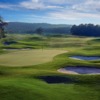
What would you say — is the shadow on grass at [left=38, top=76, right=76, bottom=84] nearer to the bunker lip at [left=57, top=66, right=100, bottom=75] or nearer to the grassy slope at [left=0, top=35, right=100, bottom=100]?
the grassy slope at [left=0, top=35, right=100, bottom=100]

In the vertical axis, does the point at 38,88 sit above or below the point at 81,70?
above

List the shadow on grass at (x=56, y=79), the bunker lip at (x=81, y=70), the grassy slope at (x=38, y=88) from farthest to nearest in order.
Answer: the bunker lip at (x=81, y=70), the shadow on grass at (x=56, y=79), the grassy slope at (x=38, y=88)

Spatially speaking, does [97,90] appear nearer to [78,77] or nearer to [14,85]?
[78,77]

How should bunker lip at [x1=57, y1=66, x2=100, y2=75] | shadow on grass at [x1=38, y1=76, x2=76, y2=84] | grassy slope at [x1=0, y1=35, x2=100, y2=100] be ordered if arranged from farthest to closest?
bunker lip at [x1=57, y1=66, x2=100, y2=75] → shadow on grass at [x1=38, y1=76, x2=76, y2=84] → grassy slope at [x1=0, y1=35, x2=100, y2=100]

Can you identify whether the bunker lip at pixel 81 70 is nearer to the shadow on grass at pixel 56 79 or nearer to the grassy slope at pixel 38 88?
the grassy slope at pixel 38 88

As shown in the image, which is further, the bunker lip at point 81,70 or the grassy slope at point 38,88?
the bunker lip at point 81,70

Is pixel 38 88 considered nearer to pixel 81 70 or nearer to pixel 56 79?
pixel 56 79

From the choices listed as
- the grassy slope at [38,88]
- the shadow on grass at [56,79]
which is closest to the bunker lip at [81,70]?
the grassy slope at [38,88]

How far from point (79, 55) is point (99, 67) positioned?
19.5 metres

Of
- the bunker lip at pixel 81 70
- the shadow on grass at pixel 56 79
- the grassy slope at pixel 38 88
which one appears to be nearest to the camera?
the grassy slope at pixel 38 88

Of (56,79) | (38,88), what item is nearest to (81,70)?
(56,79)

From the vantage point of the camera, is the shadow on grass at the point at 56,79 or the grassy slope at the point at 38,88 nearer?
the grassy slope at the point at 38,88

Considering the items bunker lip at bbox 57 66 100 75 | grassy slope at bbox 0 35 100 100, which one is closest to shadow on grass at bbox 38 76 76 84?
grassy slope at bbox 0 35 100 100

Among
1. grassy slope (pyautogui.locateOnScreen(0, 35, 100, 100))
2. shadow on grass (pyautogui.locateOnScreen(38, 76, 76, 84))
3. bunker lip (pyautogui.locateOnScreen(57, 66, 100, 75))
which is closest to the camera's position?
grassy slope (pyautogui.locateOnScreen(0, 35, 100, 100))
